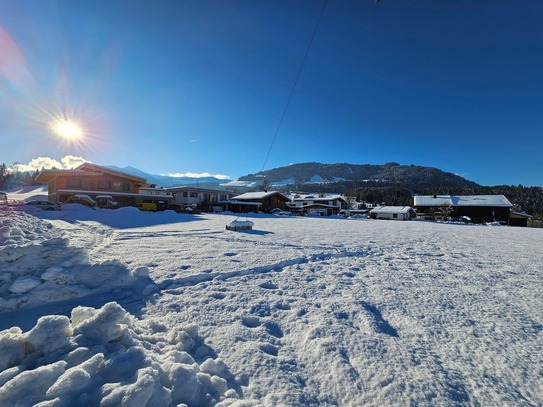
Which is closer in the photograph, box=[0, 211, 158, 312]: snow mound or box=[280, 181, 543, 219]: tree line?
box=[0, 211, 158, 312]: snow mound

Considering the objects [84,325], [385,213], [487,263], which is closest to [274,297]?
[84,325]

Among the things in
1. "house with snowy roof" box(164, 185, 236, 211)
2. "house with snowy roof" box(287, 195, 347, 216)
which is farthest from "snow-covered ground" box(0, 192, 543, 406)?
"house with snowy roof" box(287, 195, 347, 216)

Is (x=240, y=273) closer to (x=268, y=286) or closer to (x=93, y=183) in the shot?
(x=268, y=286)

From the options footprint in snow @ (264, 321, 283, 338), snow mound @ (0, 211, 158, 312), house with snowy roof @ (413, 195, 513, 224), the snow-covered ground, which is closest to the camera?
the snow-covered ground

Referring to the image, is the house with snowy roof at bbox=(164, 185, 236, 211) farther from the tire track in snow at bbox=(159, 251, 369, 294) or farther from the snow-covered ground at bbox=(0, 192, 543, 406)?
the snow-covered ground at bbox=(0, 192, 543, 406)

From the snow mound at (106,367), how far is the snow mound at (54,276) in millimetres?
1401

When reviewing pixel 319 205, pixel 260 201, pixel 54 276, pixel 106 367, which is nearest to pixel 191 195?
pixel 260 201

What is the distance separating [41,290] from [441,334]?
210 inches

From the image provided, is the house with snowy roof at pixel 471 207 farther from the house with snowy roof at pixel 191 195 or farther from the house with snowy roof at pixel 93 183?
the house with snowy roof at pixel 93 183

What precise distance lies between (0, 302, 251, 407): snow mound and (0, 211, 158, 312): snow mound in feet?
4.60

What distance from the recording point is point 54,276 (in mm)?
3914

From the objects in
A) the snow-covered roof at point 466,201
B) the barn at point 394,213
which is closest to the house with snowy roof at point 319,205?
the barn at point 394,213

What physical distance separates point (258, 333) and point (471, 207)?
197 ft

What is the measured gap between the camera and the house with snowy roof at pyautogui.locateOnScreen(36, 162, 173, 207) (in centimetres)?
2908
